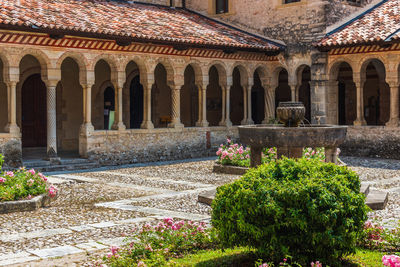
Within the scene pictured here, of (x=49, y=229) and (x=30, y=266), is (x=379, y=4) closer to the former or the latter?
(x=49, y=229)

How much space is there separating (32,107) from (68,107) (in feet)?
3.55

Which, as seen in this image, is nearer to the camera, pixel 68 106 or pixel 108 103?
pixel 68 106

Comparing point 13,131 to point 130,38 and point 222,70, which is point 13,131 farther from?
point 222,70

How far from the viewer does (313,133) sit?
8023 mm

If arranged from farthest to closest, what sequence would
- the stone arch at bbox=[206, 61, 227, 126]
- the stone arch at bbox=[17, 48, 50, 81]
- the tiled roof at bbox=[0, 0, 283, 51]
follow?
the stone arch at bbox=[206, 61, 227, 126] → the stone arch at bbox=[17, 48, 50, 81] → the tiled roof at bbox=[0, 0, 283, 51]

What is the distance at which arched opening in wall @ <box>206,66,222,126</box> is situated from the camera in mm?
21422

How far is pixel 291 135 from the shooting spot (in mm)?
8023

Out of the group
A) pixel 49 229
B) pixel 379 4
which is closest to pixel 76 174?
pixel 49 229

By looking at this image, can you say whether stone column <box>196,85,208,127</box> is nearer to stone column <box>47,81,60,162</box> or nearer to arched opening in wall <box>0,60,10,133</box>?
stone column <box>47,81,60,162</box>

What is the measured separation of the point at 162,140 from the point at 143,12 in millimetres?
4415

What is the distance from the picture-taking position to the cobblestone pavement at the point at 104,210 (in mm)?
5477

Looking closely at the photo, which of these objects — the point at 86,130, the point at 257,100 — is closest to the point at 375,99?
the point at 257,100

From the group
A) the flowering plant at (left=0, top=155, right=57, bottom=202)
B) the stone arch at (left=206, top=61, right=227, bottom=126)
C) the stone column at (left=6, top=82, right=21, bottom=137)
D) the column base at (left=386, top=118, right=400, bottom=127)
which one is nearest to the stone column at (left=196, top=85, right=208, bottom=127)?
the stone arch at (left=206, top=61, right=227, bottom=126)

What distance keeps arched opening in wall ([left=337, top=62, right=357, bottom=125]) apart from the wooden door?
11.1m
